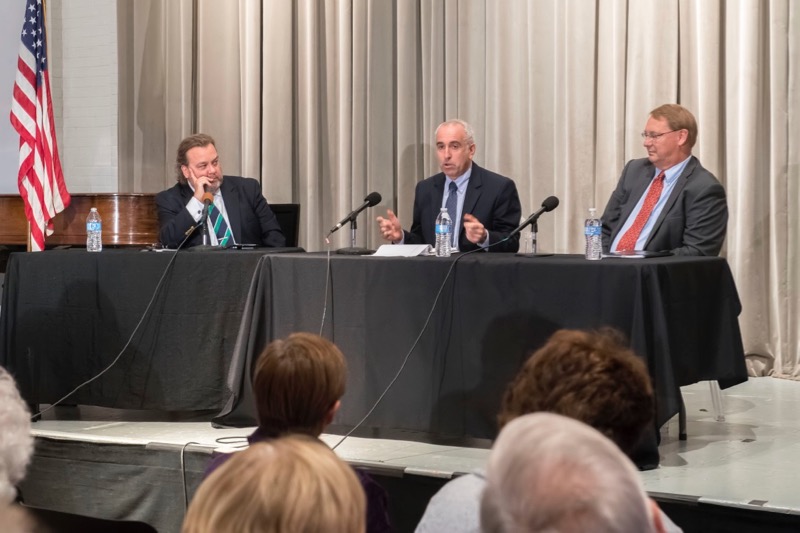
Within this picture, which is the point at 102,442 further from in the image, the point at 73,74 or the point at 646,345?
the point at 73,74

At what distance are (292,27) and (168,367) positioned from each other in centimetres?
332

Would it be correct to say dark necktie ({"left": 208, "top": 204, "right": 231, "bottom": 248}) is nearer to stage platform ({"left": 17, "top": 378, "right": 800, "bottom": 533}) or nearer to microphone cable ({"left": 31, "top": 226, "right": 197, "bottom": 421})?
microphone cable ({"left": 31, "top": 226, "right": 197, "bottom": 421})

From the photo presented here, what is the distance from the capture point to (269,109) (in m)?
7.28

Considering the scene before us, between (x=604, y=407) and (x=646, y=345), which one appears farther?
(x=646, y=345)

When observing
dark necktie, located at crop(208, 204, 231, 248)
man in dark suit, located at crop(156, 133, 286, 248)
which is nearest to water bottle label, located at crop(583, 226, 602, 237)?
man in dark suit, located at crop(156, 133, 286, 248)

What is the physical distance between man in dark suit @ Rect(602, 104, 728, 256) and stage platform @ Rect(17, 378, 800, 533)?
2.55ft

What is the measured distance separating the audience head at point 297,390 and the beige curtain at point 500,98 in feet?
13.5

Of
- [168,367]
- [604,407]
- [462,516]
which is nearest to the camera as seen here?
[462,516]

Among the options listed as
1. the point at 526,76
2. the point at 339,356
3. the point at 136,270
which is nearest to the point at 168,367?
the point at 136,270

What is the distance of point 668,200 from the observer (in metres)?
4.60

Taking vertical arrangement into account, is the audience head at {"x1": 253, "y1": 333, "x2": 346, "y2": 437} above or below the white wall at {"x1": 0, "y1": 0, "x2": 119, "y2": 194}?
below

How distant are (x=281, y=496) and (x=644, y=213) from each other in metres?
3.77

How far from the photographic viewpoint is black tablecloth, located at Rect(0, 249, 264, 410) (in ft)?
15.2

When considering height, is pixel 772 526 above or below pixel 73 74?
below
